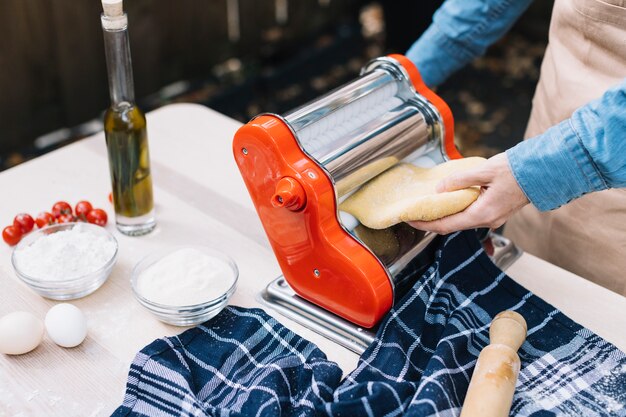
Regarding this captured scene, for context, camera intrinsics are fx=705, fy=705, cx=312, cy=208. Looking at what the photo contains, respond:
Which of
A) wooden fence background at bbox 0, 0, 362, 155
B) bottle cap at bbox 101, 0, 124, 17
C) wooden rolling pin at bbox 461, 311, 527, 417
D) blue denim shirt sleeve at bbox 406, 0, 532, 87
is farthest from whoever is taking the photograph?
wooden fence background at bbox 0, 0, 362, 155

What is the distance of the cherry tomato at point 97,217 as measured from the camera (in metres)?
1.42

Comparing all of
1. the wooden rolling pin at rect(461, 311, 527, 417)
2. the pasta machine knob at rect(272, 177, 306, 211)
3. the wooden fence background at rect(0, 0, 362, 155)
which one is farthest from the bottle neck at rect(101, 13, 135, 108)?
the wooden fence background at rect(0, 0, 362, 155)

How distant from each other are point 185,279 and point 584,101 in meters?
0.85

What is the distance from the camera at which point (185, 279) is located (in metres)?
1.20

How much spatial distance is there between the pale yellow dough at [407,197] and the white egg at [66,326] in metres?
0.46

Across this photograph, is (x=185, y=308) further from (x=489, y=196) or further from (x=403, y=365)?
(x=489, y=196)

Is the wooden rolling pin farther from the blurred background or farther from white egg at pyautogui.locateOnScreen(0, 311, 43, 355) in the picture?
the blurred background

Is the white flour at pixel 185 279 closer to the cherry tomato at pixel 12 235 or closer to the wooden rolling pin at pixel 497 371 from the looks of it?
the cherry tomato at pixel 12 235

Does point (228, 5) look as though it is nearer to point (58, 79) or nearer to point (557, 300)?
point (58, 79)

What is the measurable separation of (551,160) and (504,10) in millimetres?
601

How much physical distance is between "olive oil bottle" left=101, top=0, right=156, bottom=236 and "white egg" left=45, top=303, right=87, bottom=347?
30 centimetres

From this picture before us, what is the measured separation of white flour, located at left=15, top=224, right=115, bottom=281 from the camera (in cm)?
122

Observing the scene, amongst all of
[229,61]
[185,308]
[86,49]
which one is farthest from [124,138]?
[229,61]

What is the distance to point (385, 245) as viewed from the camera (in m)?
1.20
